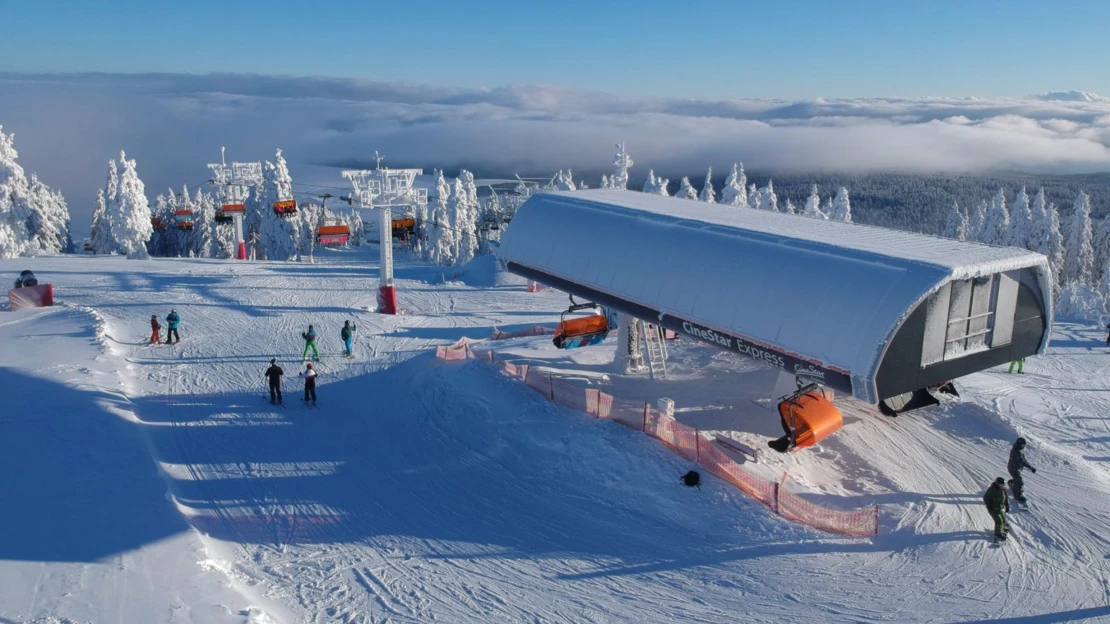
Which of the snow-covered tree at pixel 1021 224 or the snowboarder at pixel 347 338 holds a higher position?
the snow-covered tree at pixel 1021 224

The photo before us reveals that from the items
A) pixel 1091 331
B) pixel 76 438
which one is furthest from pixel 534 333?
pixel 1091 331

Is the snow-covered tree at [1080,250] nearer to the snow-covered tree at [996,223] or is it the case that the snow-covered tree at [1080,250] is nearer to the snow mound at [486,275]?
the snow-covered tree at [996,223]

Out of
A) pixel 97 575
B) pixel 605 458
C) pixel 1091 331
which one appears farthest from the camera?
pixel 1091 331

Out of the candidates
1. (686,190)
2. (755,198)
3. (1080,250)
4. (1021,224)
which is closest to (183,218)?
(686,190)

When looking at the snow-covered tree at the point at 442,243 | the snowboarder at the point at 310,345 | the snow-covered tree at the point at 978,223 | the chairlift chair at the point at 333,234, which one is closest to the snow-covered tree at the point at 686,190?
the snow-covered tree at the point at 442,243

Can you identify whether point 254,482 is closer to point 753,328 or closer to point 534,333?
point 753,328

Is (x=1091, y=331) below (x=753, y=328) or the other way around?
below
